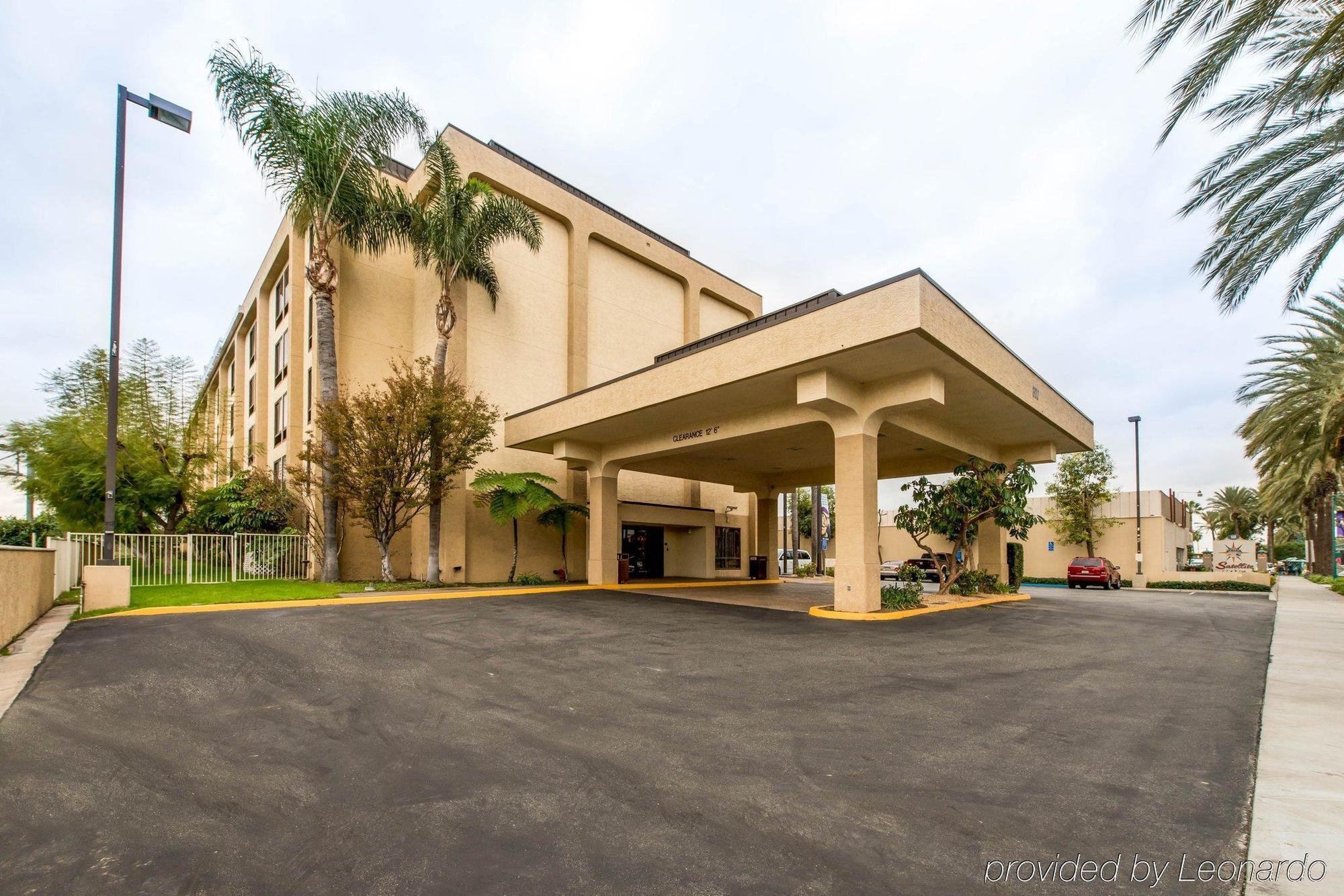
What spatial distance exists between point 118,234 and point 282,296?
52.2 feet

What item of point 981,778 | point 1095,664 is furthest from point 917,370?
point 981,778

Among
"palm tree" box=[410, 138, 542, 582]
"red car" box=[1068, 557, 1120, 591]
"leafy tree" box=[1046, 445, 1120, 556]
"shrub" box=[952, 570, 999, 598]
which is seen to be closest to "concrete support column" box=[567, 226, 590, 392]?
"palm tree" box=[410, 138, 542, 582]

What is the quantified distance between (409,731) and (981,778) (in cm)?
454

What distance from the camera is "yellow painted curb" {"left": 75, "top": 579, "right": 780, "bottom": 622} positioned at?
12.6 metres

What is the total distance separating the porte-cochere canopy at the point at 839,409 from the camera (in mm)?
12141

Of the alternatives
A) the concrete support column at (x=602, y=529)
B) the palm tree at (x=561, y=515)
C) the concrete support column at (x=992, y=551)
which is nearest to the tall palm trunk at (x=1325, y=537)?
the concrete support column at (x=992, y=551)

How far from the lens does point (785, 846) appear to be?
3588 mm

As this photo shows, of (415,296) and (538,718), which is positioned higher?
(415,296)

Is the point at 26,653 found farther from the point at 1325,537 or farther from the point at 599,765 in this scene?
the point at 1325,537

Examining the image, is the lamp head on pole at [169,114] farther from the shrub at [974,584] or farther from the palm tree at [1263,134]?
the shrub at [974,584]

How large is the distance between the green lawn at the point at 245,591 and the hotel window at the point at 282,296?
37.7 feet

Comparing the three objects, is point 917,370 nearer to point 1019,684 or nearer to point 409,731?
point 1019,684

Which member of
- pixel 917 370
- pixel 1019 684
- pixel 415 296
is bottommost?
pixel 1019 684

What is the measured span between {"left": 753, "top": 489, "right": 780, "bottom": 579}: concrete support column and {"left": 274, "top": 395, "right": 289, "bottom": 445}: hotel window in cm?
1901
